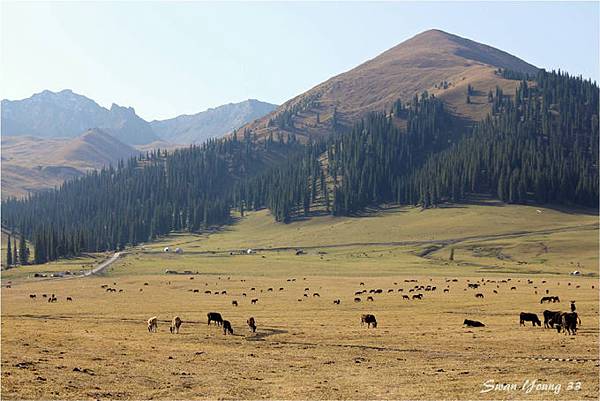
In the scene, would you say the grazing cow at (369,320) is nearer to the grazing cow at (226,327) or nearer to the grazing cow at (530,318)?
the grazing cow at (226,327)

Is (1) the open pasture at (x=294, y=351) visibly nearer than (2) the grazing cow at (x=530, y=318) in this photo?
Yes

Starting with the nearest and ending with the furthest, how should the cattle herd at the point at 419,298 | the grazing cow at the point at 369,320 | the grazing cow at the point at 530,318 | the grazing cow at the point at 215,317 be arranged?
the cattle herd at the point at 419,298 → the grazing cow at the point at 530,318 → the grazing cow at the point at 369,320 → the grazing cow at the point at 215,317

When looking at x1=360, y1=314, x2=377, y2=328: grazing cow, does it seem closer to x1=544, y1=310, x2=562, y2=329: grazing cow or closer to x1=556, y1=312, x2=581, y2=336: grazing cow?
x1=544, y1=310, x2=562, y2=329: grazing cow

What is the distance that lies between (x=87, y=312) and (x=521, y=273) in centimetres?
8978

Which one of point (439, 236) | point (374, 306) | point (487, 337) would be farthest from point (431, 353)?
point (439, 236)

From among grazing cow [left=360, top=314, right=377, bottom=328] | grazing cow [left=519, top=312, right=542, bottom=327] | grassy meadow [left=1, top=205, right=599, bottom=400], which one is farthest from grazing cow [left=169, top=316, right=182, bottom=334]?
grazing cow [left=519, top=312, right=542, bottom=327]

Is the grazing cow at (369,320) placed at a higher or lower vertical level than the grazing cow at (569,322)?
lower

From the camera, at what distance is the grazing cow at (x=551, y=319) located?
45031 millimetres

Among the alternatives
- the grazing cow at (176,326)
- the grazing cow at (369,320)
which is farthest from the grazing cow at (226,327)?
the grazing cow at (369,320)

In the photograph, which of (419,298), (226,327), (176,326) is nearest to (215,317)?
(176,326)

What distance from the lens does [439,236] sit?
18225cm

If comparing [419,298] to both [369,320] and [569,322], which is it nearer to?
[369,320]

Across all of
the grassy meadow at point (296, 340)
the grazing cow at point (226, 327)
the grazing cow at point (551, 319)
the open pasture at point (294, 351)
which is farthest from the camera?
the grazing cow at point (226, 327)

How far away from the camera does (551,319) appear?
1813 inches
